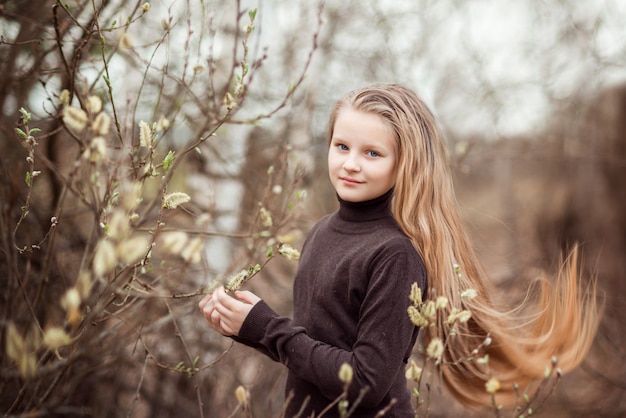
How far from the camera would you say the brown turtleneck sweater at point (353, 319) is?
1.59 metres

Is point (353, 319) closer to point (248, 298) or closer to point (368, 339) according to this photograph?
point (368, 339)

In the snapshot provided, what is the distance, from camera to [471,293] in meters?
1.60

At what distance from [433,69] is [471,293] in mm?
4089

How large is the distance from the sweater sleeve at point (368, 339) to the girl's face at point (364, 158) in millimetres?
230

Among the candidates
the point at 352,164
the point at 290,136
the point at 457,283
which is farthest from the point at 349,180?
the point at 290,136

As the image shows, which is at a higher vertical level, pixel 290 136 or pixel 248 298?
pixel 290 136

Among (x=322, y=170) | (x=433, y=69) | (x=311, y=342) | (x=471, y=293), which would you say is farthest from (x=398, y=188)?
(x=433, y=69)

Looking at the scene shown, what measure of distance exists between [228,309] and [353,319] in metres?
0.34

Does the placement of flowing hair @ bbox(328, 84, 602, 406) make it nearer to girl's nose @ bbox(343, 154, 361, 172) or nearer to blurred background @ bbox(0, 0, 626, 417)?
girl's nose @ bbox(343, 154, 361, 172)

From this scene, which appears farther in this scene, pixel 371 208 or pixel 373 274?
pixel 371 208

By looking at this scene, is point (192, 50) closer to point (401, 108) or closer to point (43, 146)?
point (43, 146)

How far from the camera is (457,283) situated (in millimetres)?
1802

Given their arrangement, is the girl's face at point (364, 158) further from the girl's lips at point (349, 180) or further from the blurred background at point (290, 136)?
the blurred background at point (290, 136)

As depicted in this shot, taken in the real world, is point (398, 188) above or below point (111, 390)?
above
